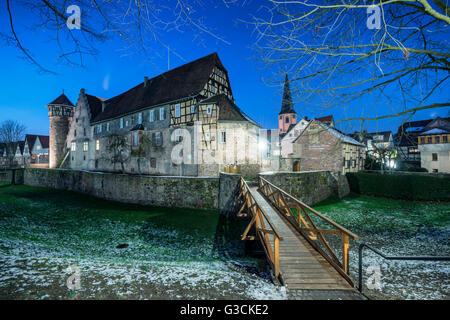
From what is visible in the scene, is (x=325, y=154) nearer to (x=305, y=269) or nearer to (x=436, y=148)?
(x=436, y=148)

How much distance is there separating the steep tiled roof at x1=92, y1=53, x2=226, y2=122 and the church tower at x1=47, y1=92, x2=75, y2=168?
10.3 metres

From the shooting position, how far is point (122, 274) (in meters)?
3.75

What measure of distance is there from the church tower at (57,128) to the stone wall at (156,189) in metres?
19.0

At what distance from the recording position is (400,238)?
9.88 m

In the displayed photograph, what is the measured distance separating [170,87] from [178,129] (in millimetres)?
6439

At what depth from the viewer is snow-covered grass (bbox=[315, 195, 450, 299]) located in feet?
17.2

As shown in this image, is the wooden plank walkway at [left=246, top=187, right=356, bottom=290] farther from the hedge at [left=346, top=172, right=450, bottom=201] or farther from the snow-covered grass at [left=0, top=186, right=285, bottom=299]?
the hedge at [left=346, top=172, right=450, bottom=201]

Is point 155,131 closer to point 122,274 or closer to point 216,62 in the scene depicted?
point 216,62

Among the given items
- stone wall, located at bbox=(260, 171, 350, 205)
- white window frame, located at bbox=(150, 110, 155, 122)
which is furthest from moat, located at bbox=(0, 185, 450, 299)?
white window frame, located at bbox=(150, 110, 155, 122)

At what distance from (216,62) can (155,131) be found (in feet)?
36.2

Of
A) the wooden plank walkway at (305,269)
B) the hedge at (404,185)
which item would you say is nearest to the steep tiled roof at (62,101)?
the wooden plank walkway at (305,269)

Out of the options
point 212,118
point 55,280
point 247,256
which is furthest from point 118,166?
point 55,280

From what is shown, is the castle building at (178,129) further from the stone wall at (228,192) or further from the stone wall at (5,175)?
the stone wall at (5,175)

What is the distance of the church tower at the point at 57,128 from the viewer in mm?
34322
